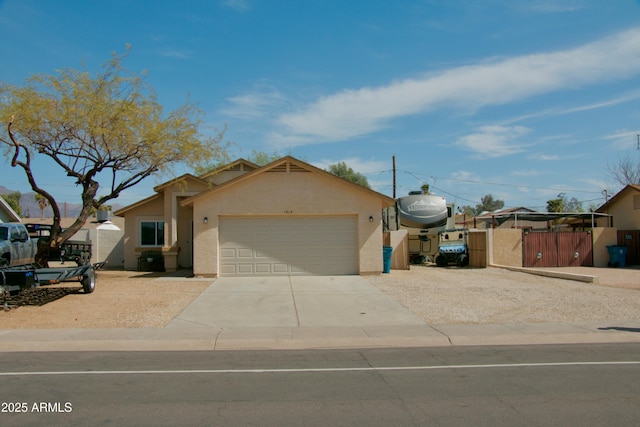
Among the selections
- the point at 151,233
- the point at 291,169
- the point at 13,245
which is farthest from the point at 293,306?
the point at 151,233

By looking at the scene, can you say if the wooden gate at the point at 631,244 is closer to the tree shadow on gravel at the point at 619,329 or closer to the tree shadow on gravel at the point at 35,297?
the tree shadow on gravel at the point at 619,329

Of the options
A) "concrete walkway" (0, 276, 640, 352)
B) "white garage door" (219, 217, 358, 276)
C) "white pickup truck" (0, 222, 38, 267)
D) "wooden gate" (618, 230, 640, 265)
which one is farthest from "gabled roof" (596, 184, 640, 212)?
"white pickup truck" (0, 222, 38, 267)

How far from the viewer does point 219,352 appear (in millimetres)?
9516

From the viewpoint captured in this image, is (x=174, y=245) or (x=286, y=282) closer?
(x=286, y=282)

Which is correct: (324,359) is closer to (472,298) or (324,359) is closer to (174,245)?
(472,298)

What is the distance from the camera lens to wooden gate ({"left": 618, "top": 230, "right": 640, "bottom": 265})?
1097 inches

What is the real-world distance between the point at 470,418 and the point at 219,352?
201 inches

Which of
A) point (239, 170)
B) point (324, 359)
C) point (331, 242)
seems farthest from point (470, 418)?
point (239, 170)

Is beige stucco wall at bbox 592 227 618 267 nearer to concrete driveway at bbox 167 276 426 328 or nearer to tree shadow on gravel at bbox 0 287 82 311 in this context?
concrete driveway at bbox 167 276 426 328

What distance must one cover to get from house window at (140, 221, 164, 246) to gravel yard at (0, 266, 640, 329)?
423 cm

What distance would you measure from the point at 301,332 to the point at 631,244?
78.1 ft

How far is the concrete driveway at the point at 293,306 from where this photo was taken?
39.5 feet

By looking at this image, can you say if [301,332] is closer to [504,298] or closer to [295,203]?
[504,298]

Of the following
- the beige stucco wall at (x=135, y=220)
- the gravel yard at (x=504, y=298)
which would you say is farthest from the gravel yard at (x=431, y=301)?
the beige stucco wall at (x=135, y=220)
